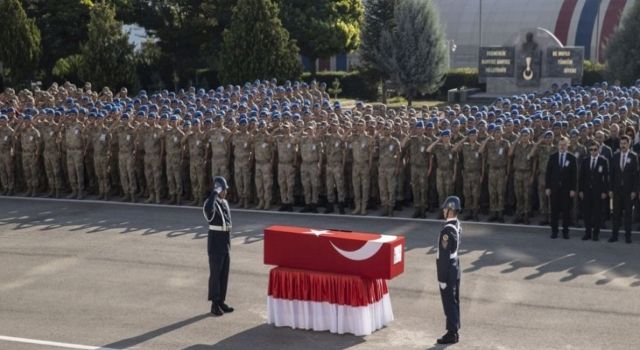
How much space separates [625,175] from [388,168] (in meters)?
4.05

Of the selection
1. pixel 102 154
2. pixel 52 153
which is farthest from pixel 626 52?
pixel 52 153

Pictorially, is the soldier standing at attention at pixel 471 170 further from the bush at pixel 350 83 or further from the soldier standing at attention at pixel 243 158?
the bush at pixel 350 83

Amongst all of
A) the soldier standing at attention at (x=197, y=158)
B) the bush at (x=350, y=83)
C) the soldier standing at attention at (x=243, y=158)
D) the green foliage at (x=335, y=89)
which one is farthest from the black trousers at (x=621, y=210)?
the bush at (x=350, y=83)

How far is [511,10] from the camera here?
177ft

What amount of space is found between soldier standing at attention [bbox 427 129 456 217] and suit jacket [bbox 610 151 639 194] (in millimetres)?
Result: 2827

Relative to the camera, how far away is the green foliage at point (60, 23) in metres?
37.2

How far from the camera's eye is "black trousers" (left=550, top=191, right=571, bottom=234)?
1372 cm

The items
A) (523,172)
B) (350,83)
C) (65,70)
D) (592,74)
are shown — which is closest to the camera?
(523,172)

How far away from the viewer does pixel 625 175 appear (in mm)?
13492

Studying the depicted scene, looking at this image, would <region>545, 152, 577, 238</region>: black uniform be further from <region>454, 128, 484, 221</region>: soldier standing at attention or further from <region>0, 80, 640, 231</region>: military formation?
<region>454, 128, 484, 221</region>: soldier standing at attention

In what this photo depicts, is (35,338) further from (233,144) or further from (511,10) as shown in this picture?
(511,10)

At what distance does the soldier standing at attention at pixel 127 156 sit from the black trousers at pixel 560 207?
8.16m

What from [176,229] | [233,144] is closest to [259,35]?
[233,144]

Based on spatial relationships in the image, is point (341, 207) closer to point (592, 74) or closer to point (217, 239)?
point (217, 239)
